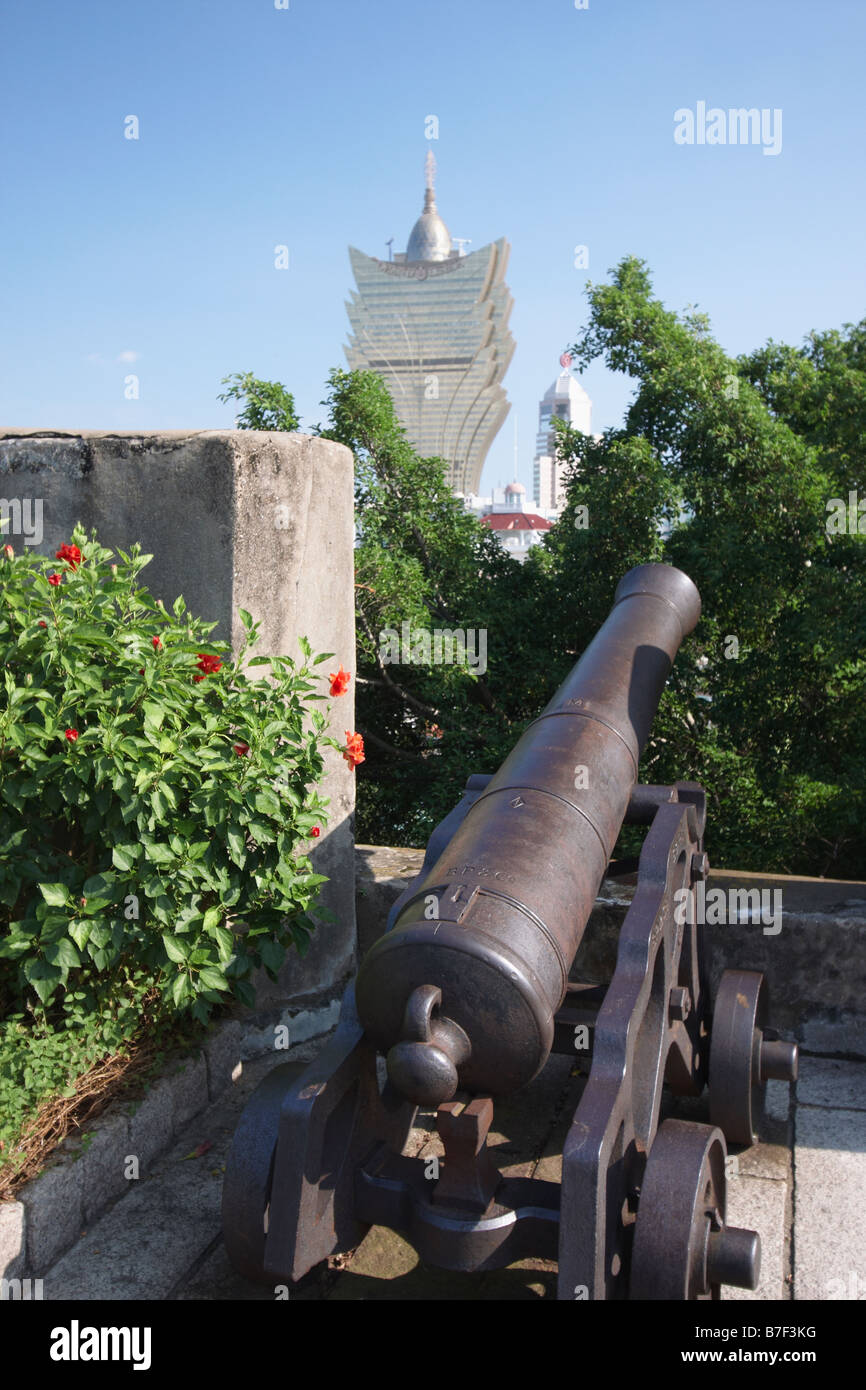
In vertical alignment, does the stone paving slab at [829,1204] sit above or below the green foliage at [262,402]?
below

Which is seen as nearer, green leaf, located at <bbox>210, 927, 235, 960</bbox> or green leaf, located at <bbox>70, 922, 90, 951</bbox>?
green leaf, located at <bbox>70, 922, 90, 951</bbox>

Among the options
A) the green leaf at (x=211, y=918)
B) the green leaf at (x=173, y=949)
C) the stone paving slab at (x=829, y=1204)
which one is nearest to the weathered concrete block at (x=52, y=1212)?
the green leaf at (x=173, y=949)

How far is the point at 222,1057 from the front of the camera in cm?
394

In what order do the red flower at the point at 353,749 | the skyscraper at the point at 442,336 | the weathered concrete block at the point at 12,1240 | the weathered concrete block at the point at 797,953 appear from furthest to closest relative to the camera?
the skyscraper at the point at 442,336
the weathered concrete block at the point at 797,953
the red flower at the point at 353,749
the weathered concrete block at the point at 12,1240

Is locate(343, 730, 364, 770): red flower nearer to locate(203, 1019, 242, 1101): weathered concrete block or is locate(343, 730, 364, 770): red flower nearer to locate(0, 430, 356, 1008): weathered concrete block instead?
locate(0, 430, 356, 1008): weathered concrete block

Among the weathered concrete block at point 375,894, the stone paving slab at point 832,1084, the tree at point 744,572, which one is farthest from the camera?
the tree at point 744,572

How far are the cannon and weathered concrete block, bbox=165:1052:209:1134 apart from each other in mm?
832

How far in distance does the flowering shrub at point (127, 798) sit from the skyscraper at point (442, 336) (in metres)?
82.9

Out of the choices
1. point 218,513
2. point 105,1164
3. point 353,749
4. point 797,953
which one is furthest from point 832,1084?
point 218,513

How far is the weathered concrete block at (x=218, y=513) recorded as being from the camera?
4020mm

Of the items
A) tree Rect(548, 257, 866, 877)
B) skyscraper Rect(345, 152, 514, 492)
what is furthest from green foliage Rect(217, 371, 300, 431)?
skyscraper Rect(345, 152, 514, 492)

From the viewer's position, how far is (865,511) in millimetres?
5656

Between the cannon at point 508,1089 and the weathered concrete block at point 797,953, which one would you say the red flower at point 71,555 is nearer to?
the cannon at point 508,1089

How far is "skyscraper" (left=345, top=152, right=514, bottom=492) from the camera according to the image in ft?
281
